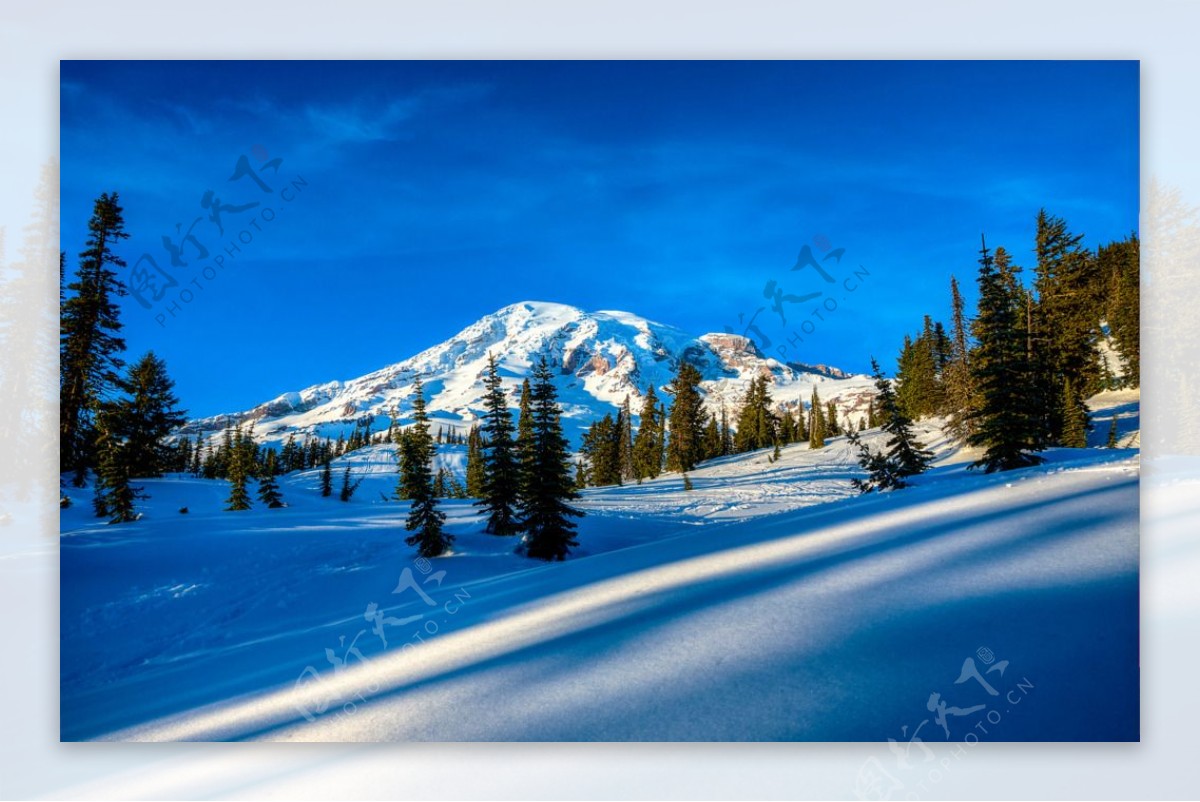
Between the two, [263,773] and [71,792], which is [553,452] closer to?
[263,773]

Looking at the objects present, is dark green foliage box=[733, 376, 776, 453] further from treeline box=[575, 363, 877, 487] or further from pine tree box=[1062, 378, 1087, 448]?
pine tree box=[1062, 378, 1087, 448]

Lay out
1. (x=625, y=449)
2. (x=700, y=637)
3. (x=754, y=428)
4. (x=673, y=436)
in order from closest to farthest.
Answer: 1. (x=700, y=637)
2. (x=673, y=436)
3. (x=625, y=449)
4. (x=754, y=428)

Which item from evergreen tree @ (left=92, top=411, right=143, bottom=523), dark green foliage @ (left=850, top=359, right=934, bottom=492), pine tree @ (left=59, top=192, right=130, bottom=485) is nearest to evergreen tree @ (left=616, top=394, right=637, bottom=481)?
dark green foliage @ (left=850, top=359, right=934, bottom=492)

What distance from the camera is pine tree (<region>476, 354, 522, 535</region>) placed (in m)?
7.45

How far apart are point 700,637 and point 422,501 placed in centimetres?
464

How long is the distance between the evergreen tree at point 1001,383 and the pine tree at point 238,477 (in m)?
11.6

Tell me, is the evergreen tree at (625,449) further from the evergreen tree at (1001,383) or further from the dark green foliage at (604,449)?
Answer: the evergreen tree at (1001,383)

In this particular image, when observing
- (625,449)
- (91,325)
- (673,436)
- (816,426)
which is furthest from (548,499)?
(816,426)

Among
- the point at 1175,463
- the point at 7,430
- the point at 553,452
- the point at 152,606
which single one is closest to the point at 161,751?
the point at 152,606

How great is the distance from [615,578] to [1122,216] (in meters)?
5.87

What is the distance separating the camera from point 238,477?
42.9ft

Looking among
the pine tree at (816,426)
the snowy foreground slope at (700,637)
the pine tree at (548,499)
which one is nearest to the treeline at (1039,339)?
the snowy foreground slope at (700,637)

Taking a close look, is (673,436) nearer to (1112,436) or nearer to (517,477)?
(517,477)

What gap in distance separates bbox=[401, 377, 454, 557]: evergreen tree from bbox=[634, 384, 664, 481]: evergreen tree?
49.9 ft
